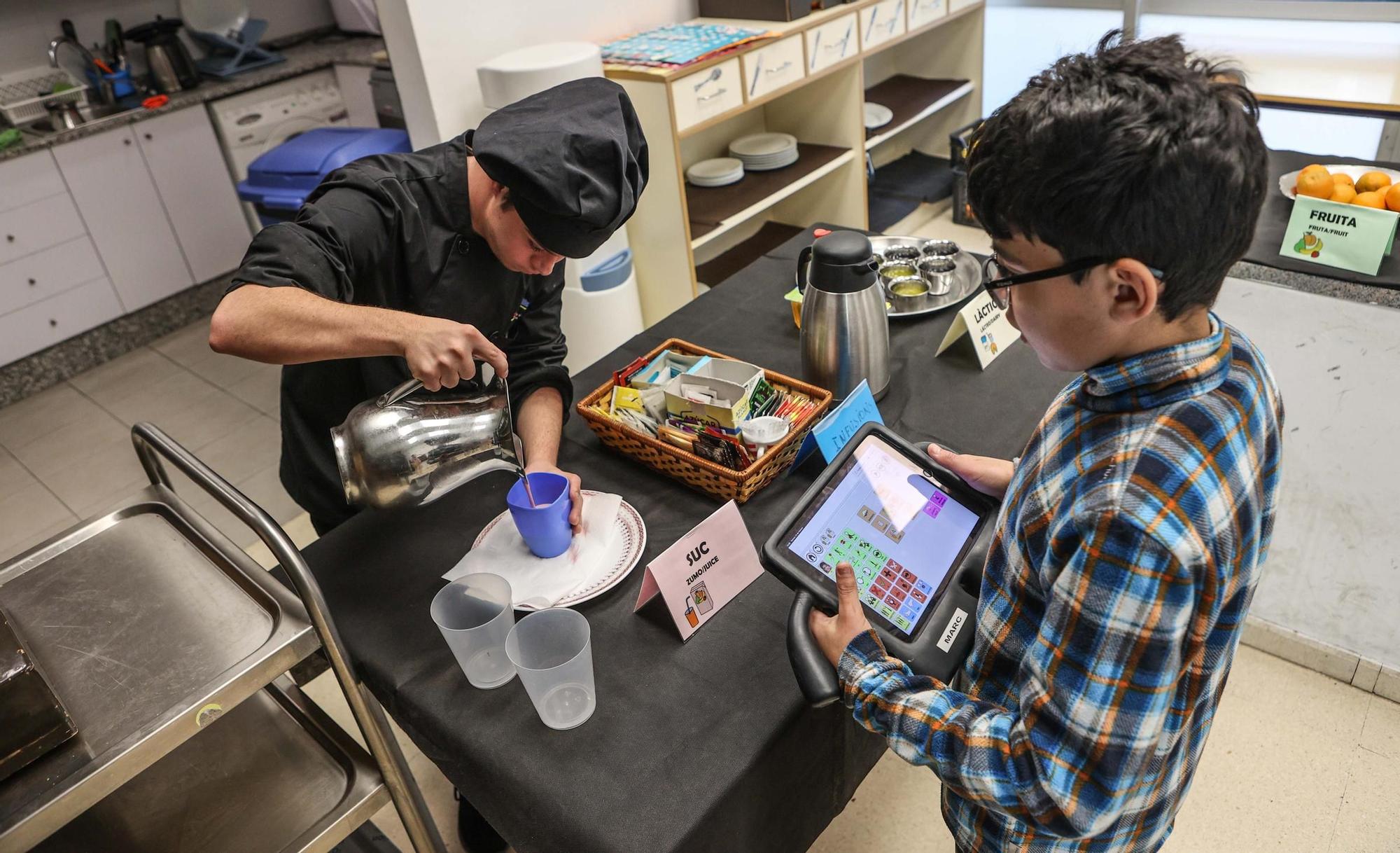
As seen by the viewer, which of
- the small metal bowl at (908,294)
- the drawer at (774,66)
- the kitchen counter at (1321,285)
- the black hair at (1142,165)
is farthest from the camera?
the drawer at (774,66)

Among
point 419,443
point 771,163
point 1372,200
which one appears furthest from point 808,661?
point 771,163

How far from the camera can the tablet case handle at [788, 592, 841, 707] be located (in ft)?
3.17

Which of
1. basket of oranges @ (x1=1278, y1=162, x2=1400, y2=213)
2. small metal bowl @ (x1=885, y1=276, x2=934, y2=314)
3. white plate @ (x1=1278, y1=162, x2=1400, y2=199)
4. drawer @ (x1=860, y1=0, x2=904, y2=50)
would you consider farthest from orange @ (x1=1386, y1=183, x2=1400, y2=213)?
drawer @ (x1=860, y1=0, x2=904, y2=50)

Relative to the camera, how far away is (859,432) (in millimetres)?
1131

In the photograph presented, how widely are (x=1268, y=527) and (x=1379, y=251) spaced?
1084 millimetres

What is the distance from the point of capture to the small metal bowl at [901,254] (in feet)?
6.27

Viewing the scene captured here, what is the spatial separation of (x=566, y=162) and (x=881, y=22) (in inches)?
103

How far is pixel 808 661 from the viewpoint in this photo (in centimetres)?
99

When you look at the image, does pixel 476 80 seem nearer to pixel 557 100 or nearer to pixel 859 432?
pixel 557 100

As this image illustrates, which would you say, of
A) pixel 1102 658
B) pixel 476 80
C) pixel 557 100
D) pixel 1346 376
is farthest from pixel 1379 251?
pixel 476 80

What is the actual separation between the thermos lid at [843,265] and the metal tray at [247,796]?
982 millimetres

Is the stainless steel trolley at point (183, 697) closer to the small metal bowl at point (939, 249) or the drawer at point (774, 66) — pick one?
the small metal bowl at point (939, 249)

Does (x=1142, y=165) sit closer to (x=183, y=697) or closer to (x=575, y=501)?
(x=575, y=501)

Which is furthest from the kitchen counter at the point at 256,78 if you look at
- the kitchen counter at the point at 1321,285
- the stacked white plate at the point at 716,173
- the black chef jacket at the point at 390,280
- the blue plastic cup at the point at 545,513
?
the kitchen counter at the point at 1321,285
